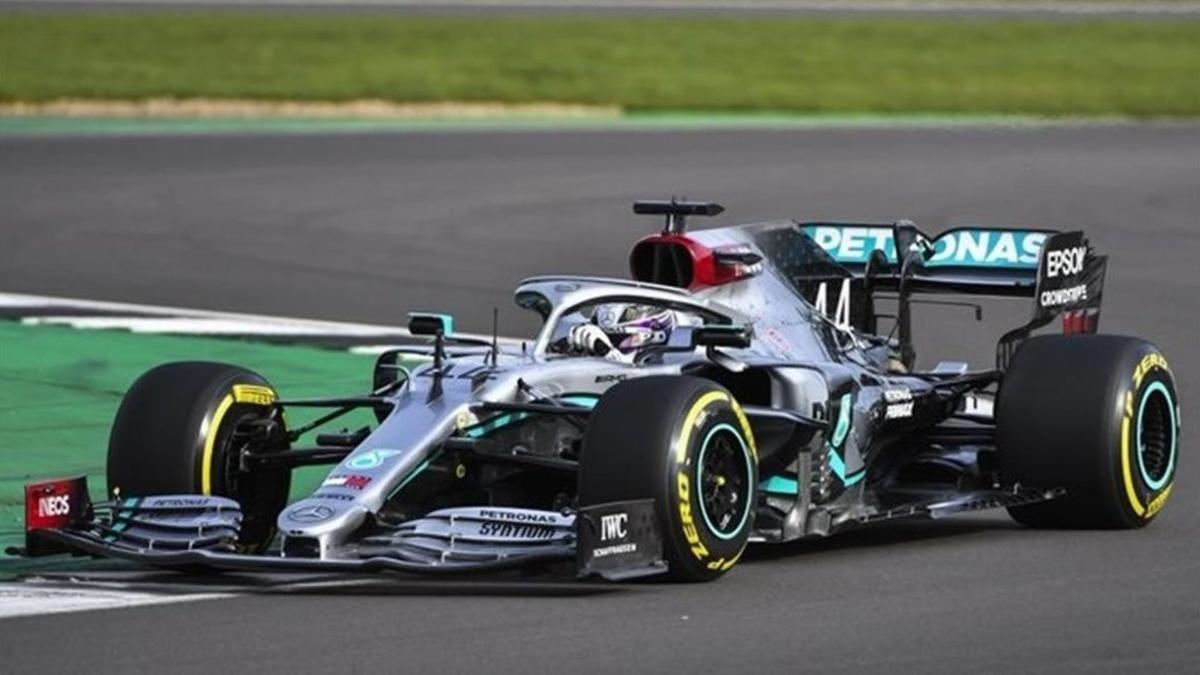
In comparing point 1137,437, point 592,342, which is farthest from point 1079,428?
point 592,342

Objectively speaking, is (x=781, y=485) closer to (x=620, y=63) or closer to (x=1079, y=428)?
(x=1079, y=428)

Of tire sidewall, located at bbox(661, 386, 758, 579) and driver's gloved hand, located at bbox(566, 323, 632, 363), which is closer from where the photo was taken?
tire sidewall, located at bbox(661, 386, 758, 579)

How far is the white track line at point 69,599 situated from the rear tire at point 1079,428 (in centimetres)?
331

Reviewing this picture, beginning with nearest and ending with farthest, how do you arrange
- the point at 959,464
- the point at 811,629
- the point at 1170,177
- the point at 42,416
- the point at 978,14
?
the point at 811,629, the point at 959,464, the point at 42,416, the point at 1170,177, the point at 978,14

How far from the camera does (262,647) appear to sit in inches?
347

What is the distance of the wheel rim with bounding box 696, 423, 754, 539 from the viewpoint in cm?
1007

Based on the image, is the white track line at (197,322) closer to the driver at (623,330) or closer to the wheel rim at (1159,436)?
the driver at (623,330)

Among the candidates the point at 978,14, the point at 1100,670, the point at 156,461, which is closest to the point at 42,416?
the point at 156,461

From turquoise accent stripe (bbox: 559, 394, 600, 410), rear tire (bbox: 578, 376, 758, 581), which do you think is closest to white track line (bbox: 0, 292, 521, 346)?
turquoise accent stripe (bbox: 559, 394, 600, 410)

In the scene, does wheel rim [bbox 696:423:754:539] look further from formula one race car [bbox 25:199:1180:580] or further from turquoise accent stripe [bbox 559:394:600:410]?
turquoise accent stripe [bbox 559:394:600:410]

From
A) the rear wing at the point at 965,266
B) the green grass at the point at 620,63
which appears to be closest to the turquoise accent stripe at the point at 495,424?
the rear wing at the point at 965,266

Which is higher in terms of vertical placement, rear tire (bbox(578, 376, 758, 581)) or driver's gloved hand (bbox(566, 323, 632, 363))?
driver's gloved hand (bbox(566, 323, 632, 363))

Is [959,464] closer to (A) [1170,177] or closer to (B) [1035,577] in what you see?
(B) [1035,577]

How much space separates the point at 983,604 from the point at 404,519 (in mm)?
2094
